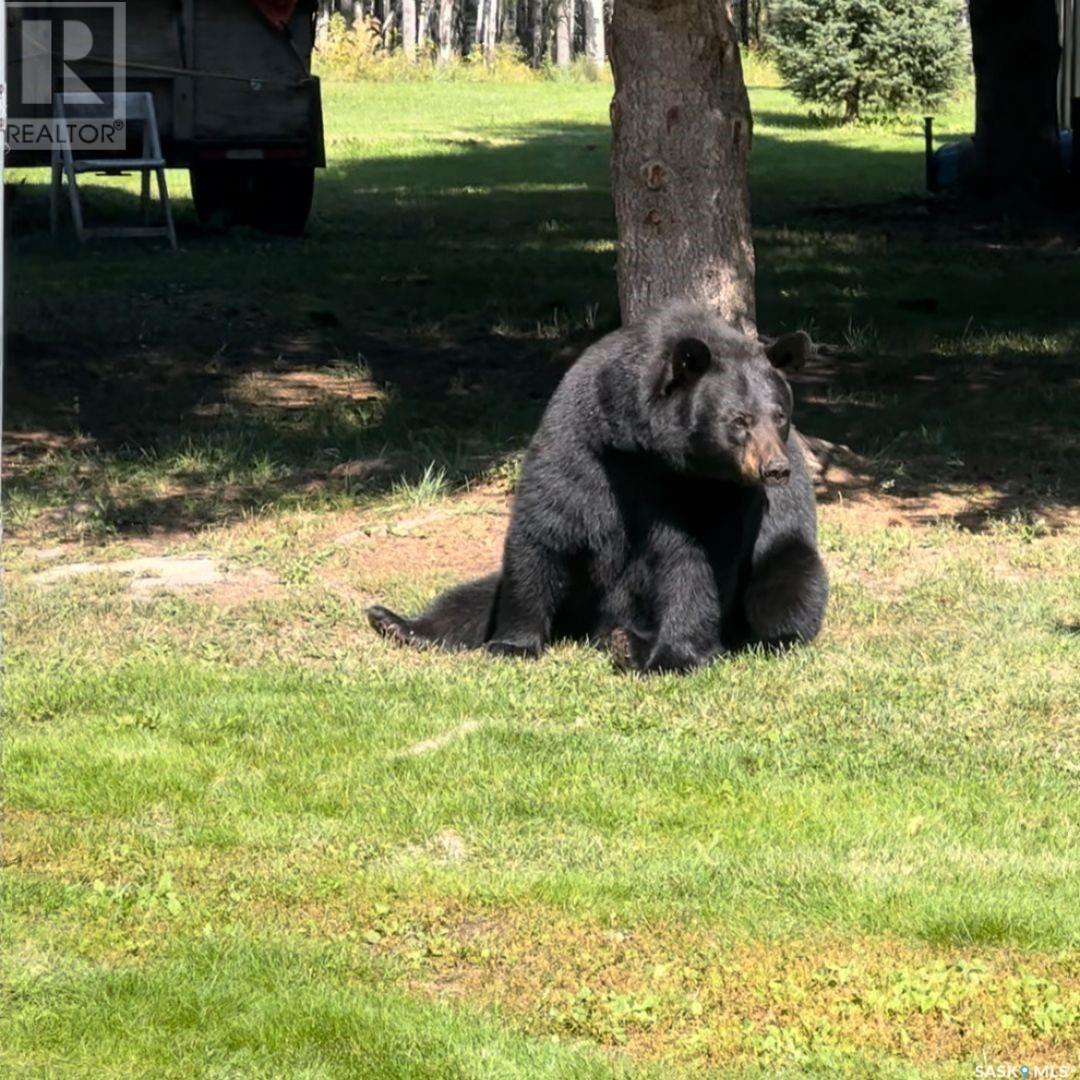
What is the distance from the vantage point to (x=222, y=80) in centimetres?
2047

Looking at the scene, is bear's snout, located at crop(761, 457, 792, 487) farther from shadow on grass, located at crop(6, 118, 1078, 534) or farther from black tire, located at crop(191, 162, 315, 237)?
black tire, located at crop(191, 162, 315, 237)

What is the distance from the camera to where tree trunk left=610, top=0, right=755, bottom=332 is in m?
10.6

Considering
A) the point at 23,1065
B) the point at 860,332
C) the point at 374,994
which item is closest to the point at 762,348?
the point at 374,994

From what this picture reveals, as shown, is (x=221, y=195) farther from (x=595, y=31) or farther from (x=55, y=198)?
(x=595, y=31)

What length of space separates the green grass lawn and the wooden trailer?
20.5ft

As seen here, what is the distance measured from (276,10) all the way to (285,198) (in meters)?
1.91

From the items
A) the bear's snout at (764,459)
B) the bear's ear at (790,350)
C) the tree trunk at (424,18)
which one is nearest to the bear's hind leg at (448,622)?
the bear's snout at (764,459)

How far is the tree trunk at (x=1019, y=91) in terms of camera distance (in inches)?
864

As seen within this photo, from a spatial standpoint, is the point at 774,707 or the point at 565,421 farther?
the point at 565,421

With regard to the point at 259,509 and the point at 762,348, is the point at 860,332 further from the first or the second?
the point at 762,348

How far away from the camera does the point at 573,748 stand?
→ 255 inches

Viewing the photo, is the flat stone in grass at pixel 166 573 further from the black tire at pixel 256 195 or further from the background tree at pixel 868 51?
the background tree at pixel 868 51

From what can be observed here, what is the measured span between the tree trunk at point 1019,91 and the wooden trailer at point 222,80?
7.51 meters

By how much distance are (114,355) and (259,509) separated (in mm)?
4447
